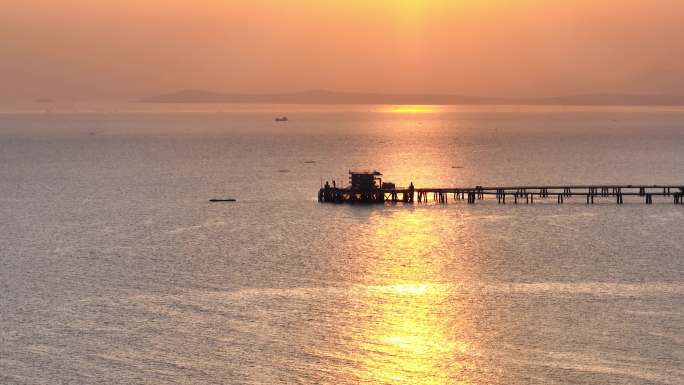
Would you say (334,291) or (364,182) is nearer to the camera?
(334,291)

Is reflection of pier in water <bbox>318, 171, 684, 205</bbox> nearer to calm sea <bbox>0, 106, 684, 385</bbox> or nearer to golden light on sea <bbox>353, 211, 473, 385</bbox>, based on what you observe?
calm sea <bbox>0, 106, 684, 385</bbox>

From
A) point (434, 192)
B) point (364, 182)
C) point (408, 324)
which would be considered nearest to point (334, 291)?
point (408, 324)

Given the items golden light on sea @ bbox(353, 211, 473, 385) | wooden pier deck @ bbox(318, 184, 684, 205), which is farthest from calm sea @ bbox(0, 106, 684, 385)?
wooden pier deck @ bbox(318, 184, 684, 205)

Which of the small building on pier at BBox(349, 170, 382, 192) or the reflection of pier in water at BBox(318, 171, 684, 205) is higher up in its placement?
the small building on pier at BBox(349, 170, 382, 192)

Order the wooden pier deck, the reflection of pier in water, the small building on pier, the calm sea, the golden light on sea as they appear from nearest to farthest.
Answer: the golden light on sea → the calm sea → the wooden pier deck → the reflection of pier in water → the small building on pier

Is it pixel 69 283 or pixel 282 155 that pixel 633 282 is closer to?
pixel 69 283

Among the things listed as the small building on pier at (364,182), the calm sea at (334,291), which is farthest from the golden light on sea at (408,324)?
the small building on pier at (364,182)

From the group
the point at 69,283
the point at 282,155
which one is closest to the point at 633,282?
the point at 69,283

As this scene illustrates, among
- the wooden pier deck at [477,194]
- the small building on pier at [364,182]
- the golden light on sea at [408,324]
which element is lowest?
the golden light on sea at [408,324]

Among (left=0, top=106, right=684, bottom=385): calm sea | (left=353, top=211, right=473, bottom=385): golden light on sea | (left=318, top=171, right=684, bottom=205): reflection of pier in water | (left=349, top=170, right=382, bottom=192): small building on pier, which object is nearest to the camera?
(left=353, top=211, right=473, bottom=385): golden light on sea

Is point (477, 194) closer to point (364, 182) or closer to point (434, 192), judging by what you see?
point (434, 192)

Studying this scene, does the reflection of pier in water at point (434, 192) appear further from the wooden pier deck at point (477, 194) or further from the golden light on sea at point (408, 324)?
the golden light on sea at point (408, 324)

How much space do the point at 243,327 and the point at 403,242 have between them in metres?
25.7

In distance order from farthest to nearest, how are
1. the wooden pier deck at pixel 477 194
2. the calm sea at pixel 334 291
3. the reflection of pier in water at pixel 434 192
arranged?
the reflection of pier in water at pixel 434 192 → the wooden pier deck at pixel 477 194 → the calm sea at pixel 334 291
